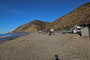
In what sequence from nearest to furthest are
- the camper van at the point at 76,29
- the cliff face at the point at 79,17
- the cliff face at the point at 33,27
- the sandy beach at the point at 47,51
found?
the sandy beach at the point at 47,51, the camper van at the point at 76,29, the cliff face at the point at 79,17, the cliff face at the point at 33,27

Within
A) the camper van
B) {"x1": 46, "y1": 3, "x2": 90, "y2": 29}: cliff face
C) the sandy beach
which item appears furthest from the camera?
Result: {"x1": 46, "y1": 3, "x2": 90, "y2": 29}: cliff face

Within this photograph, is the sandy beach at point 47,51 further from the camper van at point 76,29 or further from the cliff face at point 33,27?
the cliff face at point 33,27

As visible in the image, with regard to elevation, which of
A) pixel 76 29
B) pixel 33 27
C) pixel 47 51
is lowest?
pixel 47 51

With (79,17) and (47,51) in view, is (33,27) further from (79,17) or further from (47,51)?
(47,51)

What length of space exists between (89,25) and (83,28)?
1148 mm

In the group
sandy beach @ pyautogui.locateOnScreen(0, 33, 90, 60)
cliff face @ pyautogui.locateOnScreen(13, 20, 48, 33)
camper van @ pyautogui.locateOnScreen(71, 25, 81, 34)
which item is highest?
cliff face @ pyautogui.locateOnScreen(13, 20, 48, 33)

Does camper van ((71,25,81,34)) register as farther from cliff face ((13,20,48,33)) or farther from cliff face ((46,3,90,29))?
cliff face ((13,20,48,33))

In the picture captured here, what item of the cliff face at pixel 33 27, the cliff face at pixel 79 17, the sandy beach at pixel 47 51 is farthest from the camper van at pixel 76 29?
the cliff face at pixel 33 27

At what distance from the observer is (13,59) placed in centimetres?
434

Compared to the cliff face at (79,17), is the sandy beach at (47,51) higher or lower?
lower

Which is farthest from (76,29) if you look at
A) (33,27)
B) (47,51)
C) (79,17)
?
(33,27)

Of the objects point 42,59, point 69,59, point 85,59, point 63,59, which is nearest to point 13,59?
point 42,59

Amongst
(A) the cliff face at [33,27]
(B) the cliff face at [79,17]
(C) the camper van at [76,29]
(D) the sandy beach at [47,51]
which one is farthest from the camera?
(A) the cliff face at [33,27]

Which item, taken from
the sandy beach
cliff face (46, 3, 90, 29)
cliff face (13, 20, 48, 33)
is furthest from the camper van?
cliff face (13, 20, 48, 33)
